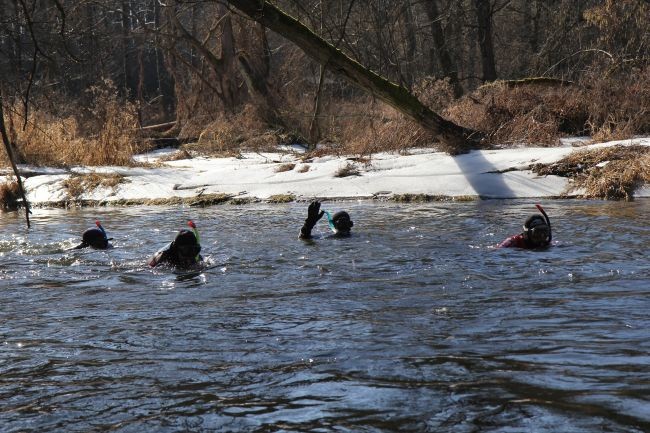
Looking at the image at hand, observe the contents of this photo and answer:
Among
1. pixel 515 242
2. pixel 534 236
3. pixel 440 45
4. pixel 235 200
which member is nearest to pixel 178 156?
pixel 235 200

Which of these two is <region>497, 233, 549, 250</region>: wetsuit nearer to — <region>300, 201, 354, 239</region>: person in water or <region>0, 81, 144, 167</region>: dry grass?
<region>300, 201, 354, 239</region>: person in water

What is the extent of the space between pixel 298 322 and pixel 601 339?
82.1 inches

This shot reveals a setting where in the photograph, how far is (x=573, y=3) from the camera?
77.2 feet

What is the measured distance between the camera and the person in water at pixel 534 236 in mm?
9102

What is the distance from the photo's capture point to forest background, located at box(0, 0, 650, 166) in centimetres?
1708

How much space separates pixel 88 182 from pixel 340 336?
12.6m

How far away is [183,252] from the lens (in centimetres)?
895

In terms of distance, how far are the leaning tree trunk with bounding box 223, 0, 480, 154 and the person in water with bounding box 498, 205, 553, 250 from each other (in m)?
6.11

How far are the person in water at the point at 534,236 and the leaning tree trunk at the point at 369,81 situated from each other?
6.11 meters

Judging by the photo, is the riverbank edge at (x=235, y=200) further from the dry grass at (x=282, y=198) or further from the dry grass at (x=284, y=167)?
the dry grass at (x=284, y=167)

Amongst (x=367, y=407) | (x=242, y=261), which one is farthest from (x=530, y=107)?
(x=367, y=407)

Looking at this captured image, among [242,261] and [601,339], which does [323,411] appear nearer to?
[601,339]

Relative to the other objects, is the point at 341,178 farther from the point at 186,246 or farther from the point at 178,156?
the point at 186,246

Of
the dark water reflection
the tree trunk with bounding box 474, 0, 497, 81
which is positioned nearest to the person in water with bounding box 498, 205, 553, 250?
the dark water reflection
